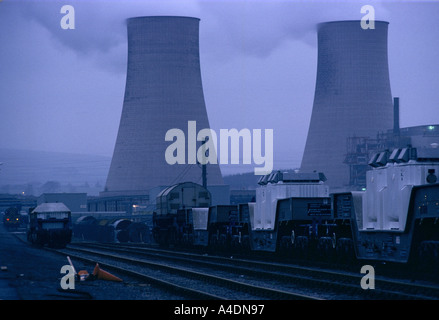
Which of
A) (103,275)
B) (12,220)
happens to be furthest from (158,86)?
(103,275)

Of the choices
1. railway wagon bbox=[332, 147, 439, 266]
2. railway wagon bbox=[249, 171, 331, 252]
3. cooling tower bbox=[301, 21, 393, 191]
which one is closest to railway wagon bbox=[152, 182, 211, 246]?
railway wagon bbox=[249, 171, 331, 252]

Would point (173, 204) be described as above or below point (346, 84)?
below

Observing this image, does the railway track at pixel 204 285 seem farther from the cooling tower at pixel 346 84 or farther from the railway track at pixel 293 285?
the cooling tower at pixel 346 84

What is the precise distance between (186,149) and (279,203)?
2277 inches

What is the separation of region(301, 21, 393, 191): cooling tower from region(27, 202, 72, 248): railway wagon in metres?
39.8

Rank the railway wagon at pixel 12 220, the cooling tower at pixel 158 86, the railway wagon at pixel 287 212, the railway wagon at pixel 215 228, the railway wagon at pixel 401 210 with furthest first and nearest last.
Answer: the railway wagon at pixel 12 220
the cooling tower at pixel 158 86
the railway wagon at pixel 215 228
the railway wagon at pixel 287 212
the railway wagon at pixel 401 210

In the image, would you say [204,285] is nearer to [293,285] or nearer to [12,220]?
[293,285]

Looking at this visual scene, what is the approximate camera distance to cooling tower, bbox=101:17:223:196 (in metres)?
70.3

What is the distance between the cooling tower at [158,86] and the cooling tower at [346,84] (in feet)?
36.9

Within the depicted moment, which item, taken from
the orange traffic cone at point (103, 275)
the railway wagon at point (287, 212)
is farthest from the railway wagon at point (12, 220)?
the orange traffic cone at point (103, 275)

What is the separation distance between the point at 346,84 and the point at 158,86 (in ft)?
57.5

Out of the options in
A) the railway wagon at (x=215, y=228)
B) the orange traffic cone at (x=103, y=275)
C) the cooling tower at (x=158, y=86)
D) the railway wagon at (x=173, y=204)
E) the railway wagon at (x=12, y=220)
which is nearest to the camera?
the orange traffic cone at (x=103, y=275)

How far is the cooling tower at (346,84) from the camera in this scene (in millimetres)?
71688

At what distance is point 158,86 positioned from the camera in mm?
71750
